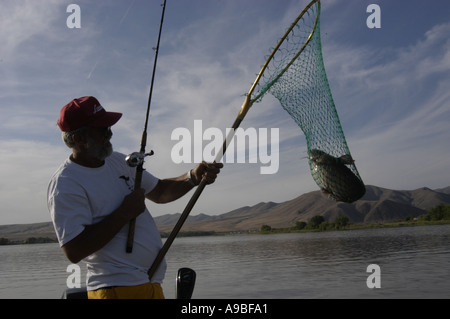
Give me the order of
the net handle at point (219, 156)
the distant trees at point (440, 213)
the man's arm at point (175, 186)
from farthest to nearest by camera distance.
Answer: the distant trees at point (440, 213), the man's arm at point (175, 186), the net handle at point (219, 156)

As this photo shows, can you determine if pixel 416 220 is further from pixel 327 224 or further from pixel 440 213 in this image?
pixel 327 224

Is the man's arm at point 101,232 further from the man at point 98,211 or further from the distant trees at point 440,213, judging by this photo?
the distant trees at point 440,213

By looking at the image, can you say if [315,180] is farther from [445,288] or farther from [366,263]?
[366,263]

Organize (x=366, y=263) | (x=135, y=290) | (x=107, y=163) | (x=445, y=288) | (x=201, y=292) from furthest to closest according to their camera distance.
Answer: (x=366, y=263) < (x=201, y=292) < (x=445, y=288) < (x=107, y=163) < (x=135, y=290)

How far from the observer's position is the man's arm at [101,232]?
9.76 feet

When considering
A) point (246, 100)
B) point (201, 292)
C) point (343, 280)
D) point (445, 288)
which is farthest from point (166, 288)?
point (246, 100)

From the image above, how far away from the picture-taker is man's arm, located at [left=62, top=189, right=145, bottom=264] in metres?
2.97

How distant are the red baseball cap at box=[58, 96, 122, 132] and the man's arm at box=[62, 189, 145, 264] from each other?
2.09 ft

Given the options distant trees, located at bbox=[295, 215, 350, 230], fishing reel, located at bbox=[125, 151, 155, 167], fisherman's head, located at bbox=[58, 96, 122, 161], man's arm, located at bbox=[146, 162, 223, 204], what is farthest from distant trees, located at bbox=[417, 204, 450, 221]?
fisherman's head, located at bbox=[58, 96, 122, 161]

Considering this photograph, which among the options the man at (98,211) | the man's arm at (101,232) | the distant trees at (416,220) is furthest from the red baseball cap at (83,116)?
the distant trees at (416,220)

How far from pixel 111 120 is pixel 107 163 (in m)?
0.39

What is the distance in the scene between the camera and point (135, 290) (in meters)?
3.25

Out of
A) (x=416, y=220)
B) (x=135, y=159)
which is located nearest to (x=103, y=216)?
(x=135, y=159)

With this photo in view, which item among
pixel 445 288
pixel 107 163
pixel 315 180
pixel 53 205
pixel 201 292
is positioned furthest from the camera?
pixel 201 292
